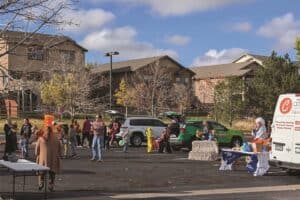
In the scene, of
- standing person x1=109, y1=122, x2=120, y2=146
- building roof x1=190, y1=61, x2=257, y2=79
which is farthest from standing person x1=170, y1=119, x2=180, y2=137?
building roof x1=190, y1=61, x2=257, y2=79

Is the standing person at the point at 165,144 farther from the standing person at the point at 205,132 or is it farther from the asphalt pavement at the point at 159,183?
the asphalt pavement at the point at 159,183

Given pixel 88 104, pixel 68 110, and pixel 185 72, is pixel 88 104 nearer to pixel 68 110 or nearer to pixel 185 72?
pixel 68 110

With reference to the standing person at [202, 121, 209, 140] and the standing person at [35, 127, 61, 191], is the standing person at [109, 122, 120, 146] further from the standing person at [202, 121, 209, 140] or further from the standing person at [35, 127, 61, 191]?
the standing person at [35, 127, 61, 191]

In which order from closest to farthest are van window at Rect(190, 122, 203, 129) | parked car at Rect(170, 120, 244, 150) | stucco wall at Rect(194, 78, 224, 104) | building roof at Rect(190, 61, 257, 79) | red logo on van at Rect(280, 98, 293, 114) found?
red logo on van at Rect(280, 98, 293, 114) < parked car at Rect(170, 120, 244, 150) < van window at Rect(190, 122, 203, 129) < stucco wall at Rect(194, 78, 224, 104) < building roof at Rect(190, 61, 257, 79)

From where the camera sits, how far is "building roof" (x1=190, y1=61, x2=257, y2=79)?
293 ft

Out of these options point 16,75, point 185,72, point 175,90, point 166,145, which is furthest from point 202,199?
point 185,72

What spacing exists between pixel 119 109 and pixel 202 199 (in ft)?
208

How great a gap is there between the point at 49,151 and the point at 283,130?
7.37m

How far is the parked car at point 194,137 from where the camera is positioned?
29469 mm

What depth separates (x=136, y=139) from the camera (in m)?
34.1

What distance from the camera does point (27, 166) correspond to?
40.9ft

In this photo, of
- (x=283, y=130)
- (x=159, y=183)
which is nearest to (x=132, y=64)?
(x=283, y=130)

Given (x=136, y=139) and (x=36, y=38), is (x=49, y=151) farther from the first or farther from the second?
(x=136, y=139)

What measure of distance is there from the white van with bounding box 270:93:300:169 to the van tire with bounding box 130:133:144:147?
53.7ft
